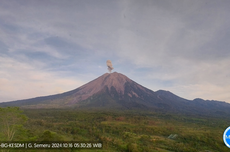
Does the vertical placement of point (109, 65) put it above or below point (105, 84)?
above

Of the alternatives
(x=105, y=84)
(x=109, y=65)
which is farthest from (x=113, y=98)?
(x=109, y=65)

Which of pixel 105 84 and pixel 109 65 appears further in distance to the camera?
pixel 105 84

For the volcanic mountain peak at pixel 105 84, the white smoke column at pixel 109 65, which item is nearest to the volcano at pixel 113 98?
the volcanic mountain peak at pixel 105 84

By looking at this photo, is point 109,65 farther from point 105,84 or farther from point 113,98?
point 113,98

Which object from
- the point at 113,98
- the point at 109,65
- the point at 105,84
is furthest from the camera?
the point at 105,84

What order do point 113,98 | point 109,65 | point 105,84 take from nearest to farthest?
point 113,98 < point 109,65 < point 105,84

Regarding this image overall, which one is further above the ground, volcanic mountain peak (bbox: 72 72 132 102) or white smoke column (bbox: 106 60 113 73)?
white smoke column (bbox: 106 60 113 73)

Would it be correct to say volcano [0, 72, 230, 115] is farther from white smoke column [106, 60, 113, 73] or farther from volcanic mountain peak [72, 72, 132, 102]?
white smoke column [106, 60, 113, 73]

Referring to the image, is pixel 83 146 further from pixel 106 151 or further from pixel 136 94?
pixel 136 94

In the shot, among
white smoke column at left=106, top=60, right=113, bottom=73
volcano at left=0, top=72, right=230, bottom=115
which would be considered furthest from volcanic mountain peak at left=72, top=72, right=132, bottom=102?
white smoke column at left=106, top=60, right=113, bottom=73

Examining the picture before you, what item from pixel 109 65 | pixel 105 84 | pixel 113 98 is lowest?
pixel 113 98

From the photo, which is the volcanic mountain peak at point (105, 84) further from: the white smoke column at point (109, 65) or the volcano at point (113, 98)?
the white smoke column at point (109, 65)

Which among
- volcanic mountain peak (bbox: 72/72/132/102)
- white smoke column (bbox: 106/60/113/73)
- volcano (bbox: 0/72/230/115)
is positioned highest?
white smoke column (bbox: 106/60/113/73)
